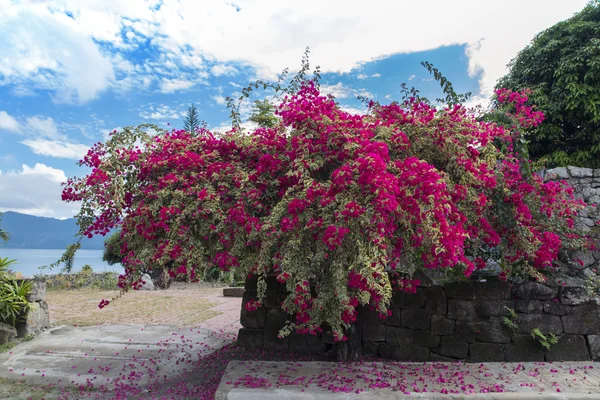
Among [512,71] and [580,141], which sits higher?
[512,71]

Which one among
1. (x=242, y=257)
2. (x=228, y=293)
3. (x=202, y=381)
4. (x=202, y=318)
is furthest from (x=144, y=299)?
(x=242, y=257)

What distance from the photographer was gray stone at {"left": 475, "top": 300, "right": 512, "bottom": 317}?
5.84m

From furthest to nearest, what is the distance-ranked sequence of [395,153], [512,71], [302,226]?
[512,71] < [395,153] < [302,226]

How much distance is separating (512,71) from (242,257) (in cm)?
1153

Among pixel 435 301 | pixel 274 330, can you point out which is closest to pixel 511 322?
pixel 435 301

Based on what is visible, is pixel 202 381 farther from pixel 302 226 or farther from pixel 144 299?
pixel 144 299

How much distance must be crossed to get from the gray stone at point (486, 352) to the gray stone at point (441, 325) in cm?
38

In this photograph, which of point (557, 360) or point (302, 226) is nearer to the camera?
point (302, 226)

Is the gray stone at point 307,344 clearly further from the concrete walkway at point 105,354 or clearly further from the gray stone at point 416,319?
the concrete walkway at point 105,354

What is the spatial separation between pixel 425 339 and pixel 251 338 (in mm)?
2611

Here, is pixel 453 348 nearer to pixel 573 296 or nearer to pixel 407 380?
pixel 407 380

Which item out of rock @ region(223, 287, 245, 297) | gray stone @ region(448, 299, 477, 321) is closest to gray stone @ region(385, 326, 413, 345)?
gray stone @ region(448, 299, 477, 321)

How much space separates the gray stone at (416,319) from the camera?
5969 mm

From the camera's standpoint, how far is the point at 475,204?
5.02 m
